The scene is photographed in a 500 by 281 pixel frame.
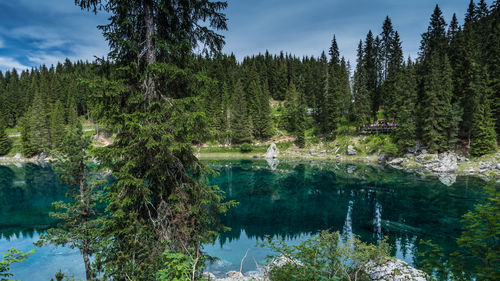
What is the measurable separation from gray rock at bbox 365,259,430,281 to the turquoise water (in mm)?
3636

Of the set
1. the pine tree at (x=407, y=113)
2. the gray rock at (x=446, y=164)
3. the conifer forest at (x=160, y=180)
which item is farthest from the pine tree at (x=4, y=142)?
the gray rock at (x=446, y=164)

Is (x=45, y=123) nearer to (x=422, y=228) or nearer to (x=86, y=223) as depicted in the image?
(x=86, y=223)

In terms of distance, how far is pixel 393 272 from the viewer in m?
11.2

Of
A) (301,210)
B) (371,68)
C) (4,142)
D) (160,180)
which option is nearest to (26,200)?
(301,210)

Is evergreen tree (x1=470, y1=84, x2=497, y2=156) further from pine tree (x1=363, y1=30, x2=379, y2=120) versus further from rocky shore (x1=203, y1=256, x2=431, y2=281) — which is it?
rocky shore (x1=203, y1=256, x2=431, y2=281)

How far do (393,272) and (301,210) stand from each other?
13796 millimetres

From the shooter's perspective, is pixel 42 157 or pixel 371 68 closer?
pixel 42 157

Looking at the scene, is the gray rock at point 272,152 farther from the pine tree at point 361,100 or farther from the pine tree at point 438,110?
the pine tree at point 438,110

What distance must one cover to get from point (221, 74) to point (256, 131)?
2888cm

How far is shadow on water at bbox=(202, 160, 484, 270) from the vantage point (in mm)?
18375

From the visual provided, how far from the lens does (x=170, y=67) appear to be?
5699 millimetres

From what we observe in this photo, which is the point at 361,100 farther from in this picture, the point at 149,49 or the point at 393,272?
the point at 149,49

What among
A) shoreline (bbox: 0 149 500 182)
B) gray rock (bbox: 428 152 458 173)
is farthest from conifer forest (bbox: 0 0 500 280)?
gray rock (bbox: 428 152 458 173)

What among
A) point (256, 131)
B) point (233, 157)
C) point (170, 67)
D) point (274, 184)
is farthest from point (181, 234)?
point (256, 131)
